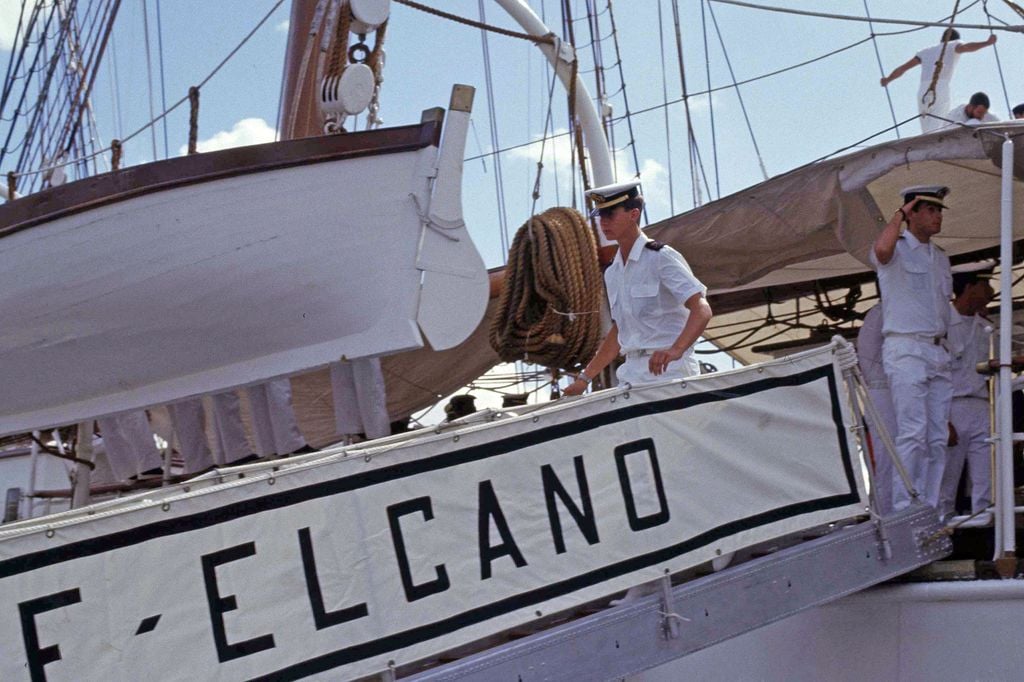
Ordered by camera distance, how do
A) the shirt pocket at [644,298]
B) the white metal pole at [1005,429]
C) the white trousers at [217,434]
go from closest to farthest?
the white metal pole at [1005,429], the shirt pocket at [644,298], the white trousers at [217,434]

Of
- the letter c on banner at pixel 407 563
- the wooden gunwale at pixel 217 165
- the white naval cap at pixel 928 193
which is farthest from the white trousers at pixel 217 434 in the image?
the letter c on banner at pixel 407 563

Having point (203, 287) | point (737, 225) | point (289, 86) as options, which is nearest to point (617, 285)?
point (737, 225)

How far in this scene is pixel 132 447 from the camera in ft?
29.0

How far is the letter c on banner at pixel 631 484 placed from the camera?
3971mm

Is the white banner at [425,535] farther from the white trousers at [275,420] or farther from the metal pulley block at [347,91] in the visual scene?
the white trousers at [275,420]

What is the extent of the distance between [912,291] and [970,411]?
0.77 metres

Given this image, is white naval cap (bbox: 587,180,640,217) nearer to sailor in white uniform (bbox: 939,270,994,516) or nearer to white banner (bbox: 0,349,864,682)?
white banner (bbox: 0,349,864,682)

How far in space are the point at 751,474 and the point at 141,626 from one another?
2.07 metres

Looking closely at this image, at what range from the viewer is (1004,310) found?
4789 mm

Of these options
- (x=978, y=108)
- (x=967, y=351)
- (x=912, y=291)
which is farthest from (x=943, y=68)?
(x=912, y=291)

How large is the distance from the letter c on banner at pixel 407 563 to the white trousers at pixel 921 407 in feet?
7.34

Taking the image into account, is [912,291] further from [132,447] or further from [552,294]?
[132,447]

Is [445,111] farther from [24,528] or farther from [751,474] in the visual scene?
[24,528]

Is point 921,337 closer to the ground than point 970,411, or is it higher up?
higher up
